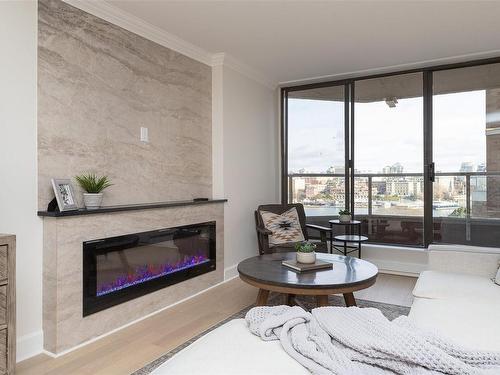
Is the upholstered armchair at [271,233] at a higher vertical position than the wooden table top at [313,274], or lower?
higher

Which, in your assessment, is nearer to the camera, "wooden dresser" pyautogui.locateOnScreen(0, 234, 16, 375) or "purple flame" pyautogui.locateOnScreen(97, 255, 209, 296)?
"wooden dresser" pyautogui.locateOnScreen(0, 234, 16, 375)

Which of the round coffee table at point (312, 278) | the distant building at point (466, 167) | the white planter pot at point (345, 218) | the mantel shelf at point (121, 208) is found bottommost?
the round coffee table at point (312, 278)

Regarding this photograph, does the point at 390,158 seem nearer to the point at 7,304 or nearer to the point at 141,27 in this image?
the point at 141,27

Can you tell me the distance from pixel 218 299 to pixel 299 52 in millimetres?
2629

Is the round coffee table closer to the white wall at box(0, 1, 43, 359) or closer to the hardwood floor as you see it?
→ the hardwood floor

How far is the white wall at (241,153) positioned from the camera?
4035 mm

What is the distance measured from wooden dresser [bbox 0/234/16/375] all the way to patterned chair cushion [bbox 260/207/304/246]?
2.50 meters

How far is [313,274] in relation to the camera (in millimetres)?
2674

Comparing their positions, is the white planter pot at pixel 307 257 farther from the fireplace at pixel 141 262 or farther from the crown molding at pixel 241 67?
the crown molding at pixel 241 67

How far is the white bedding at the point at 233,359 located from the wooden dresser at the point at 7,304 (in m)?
1.12

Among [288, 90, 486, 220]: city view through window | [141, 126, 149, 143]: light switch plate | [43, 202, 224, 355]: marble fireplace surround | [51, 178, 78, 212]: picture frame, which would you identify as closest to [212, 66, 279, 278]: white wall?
[288, 90, 486, 220]: city view through window

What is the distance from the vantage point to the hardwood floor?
218 cm

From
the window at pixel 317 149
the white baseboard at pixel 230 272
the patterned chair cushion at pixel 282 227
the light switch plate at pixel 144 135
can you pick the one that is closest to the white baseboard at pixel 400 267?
the window at pixel 317 149

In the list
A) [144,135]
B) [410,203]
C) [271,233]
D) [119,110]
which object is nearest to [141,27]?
[119,110]
